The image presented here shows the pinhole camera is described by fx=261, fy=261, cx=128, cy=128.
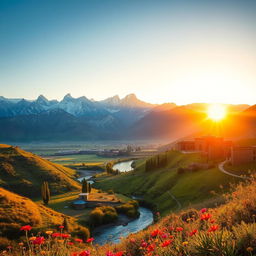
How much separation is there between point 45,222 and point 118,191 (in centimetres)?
4747

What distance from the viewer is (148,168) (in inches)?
4210

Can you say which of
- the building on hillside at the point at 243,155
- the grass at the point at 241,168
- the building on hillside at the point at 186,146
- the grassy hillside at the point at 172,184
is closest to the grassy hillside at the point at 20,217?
the grassy hillside at the point at 172,184

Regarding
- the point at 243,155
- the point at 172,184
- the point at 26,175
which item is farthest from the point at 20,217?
the point at 243,155

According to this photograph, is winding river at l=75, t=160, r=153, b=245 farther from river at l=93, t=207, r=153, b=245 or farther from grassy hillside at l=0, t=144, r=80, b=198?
grassy hillside at l=0, t=144, r=80, b=198

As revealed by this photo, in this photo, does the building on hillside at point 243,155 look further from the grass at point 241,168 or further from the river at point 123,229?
the river at point 123,229

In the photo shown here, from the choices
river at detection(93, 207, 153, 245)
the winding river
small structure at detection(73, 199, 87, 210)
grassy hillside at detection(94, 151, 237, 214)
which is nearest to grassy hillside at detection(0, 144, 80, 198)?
grassy hillside at detection(94, 151, 237, 214)

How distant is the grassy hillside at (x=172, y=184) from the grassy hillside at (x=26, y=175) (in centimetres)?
1754

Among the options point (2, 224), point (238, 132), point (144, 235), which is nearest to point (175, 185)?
point (2, 224)

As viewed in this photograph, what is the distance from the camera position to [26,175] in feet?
300

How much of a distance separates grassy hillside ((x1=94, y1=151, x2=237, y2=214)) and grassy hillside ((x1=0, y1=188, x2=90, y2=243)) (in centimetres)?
2539

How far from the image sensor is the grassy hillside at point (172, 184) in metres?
59.4

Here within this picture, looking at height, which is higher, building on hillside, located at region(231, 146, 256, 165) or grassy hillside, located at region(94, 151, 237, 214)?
building on hillside, located at region(231, 146, 256, 165)

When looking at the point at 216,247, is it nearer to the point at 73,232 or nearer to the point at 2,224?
the point at 2,224

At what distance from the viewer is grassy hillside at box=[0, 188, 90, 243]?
40719mm
